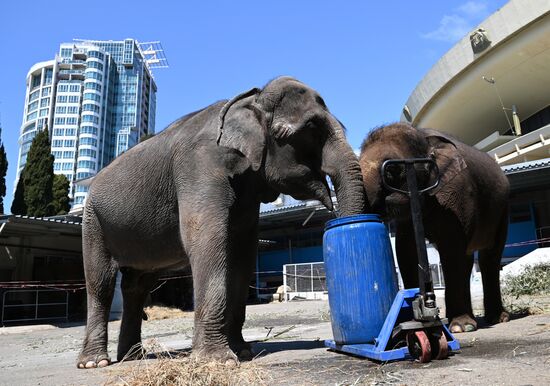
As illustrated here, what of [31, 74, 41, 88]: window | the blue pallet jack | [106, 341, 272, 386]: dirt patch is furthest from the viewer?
[31, 74, 41, 88]: window

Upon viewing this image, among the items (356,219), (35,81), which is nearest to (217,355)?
(356,219)

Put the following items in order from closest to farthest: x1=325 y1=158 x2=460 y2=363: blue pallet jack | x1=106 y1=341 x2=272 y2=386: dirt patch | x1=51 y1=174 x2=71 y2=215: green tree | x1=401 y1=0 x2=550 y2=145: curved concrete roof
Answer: x1=106 y1=341 x2=272 y2=386: dirt patch < x1=325 y1=158 x2=460 y2=363: blue pallet jack < x1=401 y1=0 x2=550 y2=145: curved concrete roof < x1=51 y1=174 x2=71 y2=215: green tree

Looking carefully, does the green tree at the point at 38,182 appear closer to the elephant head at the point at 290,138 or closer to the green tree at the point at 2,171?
the green tree at the point at 2,171

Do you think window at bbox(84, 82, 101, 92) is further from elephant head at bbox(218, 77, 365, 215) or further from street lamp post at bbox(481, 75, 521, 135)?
elephant head at bbox(218, 77, 365, 215)

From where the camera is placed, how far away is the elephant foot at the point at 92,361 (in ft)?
17.4

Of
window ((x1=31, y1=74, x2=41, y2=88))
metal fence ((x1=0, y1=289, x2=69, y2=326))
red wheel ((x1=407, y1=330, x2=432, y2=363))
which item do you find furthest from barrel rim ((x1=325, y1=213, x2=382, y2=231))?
window ((x1=31, y1=74, x2=41, y2=88))

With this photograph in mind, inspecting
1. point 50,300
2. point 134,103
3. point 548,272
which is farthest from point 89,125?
point 548,272

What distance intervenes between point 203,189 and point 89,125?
134 metres

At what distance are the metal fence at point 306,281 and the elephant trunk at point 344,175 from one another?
71.8 ft

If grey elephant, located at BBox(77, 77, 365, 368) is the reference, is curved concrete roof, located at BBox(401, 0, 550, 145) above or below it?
above

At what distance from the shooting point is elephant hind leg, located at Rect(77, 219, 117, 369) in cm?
546

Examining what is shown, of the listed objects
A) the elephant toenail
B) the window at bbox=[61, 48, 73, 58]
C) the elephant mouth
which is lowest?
the elephant toenail

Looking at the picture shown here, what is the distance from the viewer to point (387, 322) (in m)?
3.98

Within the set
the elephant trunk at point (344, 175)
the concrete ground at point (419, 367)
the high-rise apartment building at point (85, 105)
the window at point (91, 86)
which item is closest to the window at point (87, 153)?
the high-rise apartment building at point (85, 105)
